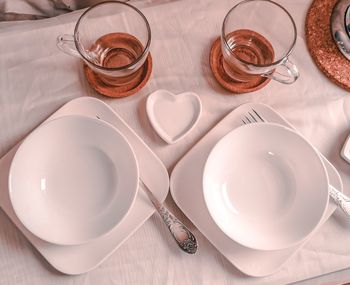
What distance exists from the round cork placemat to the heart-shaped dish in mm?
23

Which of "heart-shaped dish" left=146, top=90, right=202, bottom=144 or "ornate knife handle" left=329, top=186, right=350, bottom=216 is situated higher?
"heart-shaped dish" left=146, top=90, right=202, bottom=144

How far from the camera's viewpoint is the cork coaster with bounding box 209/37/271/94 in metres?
0.58

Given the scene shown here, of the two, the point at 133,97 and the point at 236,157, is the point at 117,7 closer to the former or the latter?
the point at 133,97

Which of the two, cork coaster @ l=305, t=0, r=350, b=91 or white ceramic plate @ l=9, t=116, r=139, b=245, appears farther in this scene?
cork coaster @ l=305, t=0, r=350, b=91

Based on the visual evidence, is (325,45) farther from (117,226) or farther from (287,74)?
(117,226)

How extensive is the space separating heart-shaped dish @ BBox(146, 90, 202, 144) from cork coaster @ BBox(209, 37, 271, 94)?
44 mm

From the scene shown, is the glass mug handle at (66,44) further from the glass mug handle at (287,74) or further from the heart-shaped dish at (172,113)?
the glass mug handle at (287,74)

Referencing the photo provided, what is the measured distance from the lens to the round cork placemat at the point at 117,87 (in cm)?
57

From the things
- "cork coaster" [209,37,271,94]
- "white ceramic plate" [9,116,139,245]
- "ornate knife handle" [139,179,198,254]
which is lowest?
"ornate knife handle" [139,179,198,254]

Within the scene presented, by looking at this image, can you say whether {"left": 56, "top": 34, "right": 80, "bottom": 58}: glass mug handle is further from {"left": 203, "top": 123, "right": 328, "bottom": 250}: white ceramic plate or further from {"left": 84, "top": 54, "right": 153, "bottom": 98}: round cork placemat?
{"left": 203, "top": 123, "right": 328, "bottom": 250}: white ceramic plate

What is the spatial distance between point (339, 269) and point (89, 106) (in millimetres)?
371

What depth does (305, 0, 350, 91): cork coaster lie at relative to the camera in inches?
23.7

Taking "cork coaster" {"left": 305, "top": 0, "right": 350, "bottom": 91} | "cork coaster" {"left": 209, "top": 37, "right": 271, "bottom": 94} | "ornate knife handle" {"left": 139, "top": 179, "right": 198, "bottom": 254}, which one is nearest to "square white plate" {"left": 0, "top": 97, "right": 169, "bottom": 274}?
"ornate knife handle" {"left": 139, "top": 179, "right": 198, "bottom": 254}

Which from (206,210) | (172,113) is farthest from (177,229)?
(172,113)
